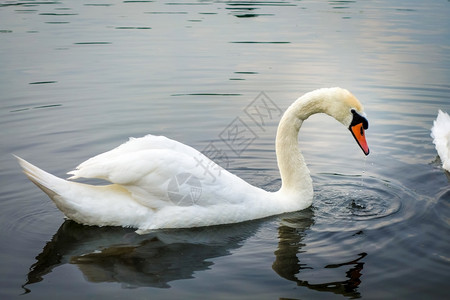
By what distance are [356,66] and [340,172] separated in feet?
28.2

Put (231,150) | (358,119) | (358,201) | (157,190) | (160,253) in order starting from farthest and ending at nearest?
(231,150) < (358,201) < (358,119) < (157,190) < (160,253)

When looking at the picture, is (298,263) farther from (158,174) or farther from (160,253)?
(158,174)

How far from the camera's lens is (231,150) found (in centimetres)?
1043

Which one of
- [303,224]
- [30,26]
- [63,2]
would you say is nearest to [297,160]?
[303,224]

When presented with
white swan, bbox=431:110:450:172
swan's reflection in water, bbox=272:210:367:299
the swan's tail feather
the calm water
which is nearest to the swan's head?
the calm water

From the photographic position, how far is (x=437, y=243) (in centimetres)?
693

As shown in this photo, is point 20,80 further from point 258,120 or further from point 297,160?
point 297,160

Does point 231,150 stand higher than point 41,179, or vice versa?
point 41,179

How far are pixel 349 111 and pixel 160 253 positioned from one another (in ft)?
9.80

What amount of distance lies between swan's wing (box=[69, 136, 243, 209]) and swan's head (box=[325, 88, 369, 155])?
1740 mm

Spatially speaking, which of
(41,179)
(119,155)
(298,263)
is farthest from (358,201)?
(41,179)

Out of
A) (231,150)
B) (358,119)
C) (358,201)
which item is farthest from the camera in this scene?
(231,150)

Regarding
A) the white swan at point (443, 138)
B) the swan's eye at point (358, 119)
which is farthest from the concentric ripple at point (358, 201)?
the white swan at point (443, 138)

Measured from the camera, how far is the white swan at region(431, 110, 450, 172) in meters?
9.79
